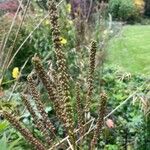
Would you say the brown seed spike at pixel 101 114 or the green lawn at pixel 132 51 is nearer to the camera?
the brown seed spike at pixel 101 114

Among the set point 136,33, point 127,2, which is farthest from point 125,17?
point 136,33

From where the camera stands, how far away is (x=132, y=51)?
500 inches

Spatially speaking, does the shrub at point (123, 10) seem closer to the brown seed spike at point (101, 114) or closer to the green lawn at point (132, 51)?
the green lawn at point (132, 51)

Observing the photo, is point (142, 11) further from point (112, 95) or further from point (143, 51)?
point (112, 95)

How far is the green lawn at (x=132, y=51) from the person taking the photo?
1033 centimetres

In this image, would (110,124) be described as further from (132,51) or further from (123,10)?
(123,10)

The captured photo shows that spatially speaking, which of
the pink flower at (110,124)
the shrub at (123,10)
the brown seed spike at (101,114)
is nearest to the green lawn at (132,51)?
the shrub at (123,10)

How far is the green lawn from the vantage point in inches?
407

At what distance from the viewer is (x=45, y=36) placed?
673 cm

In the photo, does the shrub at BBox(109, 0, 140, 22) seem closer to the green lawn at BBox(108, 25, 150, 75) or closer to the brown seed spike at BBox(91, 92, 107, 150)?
the green lawn at BBox(108, 25, 150, 75)

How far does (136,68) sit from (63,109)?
9.24m

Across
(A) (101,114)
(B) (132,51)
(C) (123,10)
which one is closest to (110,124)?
(A) (101,114)

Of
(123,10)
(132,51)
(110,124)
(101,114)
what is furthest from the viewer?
(123,10)

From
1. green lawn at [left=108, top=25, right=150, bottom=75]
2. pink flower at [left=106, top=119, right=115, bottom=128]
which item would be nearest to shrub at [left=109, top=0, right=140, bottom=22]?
green lawn at [left=108, top=25, right=150, bottom=75]
